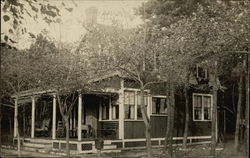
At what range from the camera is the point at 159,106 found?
23562 mm

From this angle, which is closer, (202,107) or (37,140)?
(37,140)

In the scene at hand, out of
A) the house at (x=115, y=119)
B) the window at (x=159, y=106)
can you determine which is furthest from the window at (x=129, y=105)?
the window at (x=159, y=106)

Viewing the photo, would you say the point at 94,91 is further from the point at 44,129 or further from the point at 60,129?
the point at 44,129

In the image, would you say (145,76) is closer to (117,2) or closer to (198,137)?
A: (117,2)

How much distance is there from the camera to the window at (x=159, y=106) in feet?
76.4

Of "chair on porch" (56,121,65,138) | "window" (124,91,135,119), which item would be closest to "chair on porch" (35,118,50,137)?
"chair on porch" (56,121,65,138)

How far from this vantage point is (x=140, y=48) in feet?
48.5

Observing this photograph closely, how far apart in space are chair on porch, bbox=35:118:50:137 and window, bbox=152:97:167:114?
7403 mm

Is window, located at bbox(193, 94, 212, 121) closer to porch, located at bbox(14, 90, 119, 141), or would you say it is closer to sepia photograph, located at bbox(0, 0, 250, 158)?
sepia photograph, located at bbox(0, 0, 250, 158)

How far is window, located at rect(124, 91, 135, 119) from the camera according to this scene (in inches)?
848

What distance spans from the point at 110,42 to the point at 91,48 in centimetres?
107

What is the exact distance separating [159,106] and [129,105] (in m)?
2.54

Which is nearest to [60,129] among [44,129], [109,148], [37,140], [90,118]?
[37,140]

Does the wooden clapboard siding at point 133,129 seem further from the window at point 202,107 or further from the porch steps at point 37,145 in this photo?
the window at point 202,107
